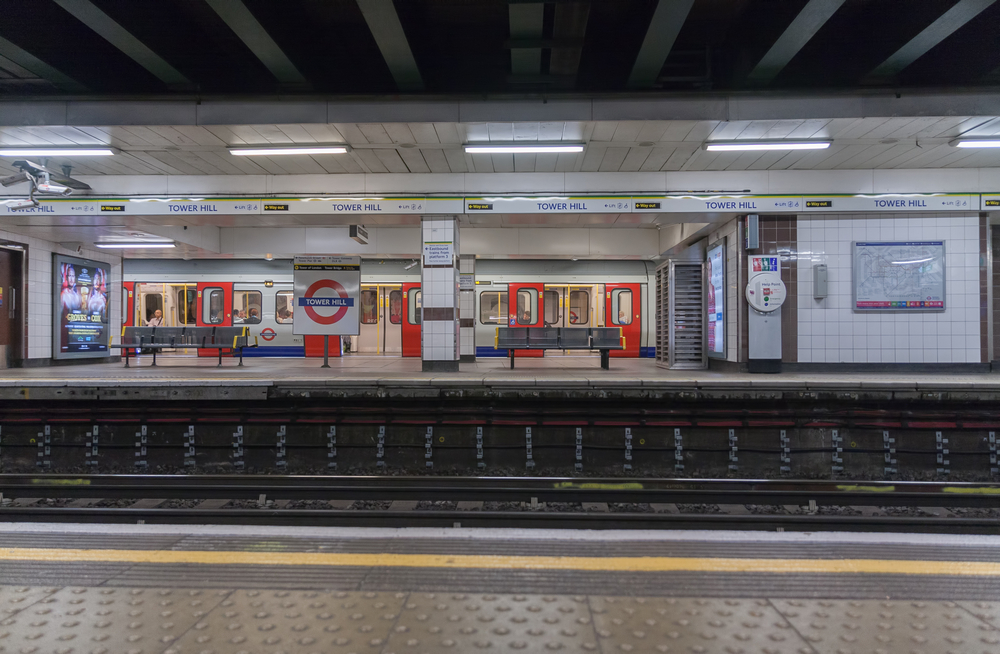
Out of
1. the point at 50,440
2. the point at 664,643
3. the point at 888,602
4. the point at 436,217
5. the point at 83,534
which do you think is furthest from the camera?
the point at 436,217

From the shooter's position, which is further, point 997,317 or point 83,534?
point 997,317

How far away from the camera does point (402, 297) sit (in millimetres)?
14414

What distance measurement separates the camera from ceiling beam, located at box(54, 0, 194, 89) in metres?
5.48

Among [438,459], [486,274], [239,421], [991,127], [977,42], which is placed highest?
[977,42]

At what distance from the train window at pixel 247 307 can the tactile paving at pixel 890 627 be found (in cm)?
1435

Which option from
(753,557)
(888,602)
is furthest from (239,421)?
(888,602)

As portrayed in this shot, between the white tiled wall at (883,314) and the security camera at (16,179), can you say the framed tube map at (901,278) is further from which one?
the security camera at (16,179)

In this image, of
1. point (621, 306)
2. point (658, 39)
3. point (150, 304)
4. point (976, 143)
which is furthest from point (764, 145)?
point (150, 304)

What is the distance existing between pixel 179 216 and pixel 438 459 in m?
6.89

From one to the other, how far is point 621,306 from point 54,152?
38.7ft

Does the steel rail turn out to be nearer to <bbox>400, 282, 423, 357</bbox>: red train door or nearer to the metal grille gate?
the metal grille gate

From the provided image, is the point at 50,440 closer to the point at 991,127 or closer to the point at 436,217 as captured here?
the point at 436,217

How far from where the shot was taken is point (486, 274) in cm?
1376

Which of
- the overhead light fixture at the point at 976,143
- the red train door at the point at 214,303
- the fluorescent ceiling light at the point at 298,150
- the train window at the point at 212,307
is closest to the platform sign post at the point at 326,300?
the fluorescent ceiling light at the point at 298,150
